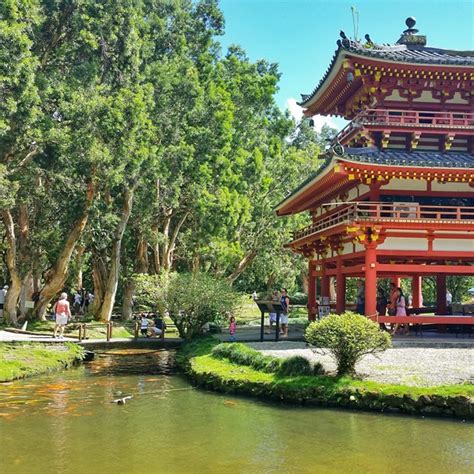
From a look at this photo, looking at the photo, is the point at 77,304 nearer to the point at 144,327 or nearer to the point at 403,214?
the point at 144,327

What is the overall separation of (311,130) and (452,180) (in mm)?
56112

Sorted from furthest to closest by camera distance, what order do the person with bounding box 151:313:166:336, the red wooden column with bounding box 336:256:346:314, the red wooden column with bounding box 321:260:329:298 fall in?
the red wooden column with bounding box 321:260:329:298, the person with bounding box 151:313:166:336, the red wooden column with bounding box 336:256:346:314

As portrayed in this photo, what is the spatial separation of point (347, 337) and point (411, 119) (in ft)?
41.2

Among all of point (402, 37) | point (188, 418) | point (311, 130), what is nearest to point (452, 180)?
point (402, 37)

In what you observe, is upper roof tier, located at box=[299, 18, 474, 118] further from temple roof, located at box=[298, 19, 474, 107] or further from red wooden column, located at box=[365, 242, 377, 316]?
red wooden column, located at box=[365, 242, 377, 316]

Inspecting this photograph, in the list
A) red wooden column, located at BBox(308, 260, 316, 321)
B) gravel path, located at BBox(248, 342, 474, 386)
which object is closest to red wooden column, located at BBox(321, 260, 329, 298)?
red wooden column, located at BBox(308, 260, 316, 321)

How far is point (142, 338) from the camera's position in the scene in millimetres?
27266

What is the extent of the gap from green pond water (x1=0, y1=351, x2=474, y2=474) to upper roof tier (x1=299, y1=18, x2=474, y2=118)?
14408 millimetres

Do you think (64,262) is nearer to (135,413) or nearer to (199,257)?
(199,257)

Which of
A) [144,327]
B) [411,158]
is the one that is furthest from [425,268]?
[144,327]

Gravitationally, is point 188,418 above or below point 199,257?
below

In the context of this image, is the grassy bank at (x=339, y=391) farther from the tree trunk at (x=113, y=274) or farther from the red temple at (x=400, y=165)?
the tree trunk at (x=113, y=274)

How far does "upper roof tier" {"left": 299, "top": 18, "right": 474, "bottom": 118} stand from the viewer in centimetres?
2270

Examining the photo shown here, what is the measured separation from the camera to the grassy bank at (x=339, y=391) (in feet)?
43.2
